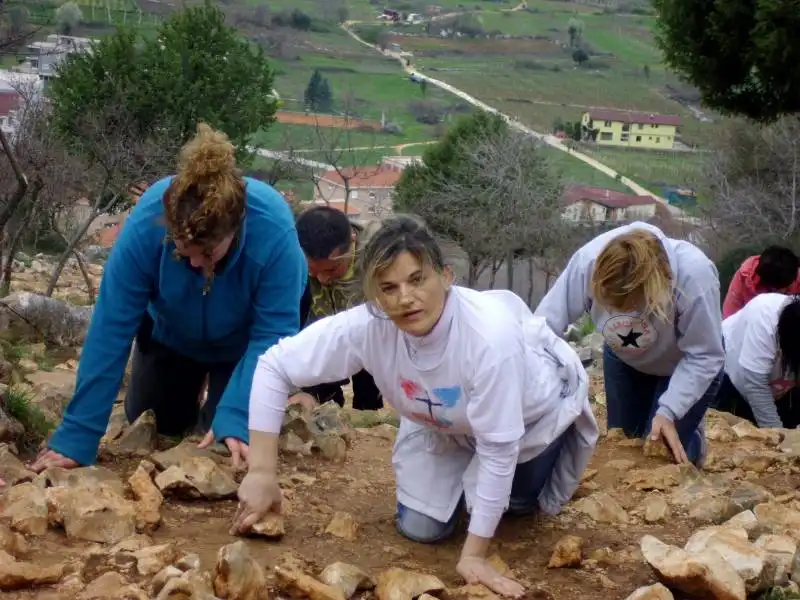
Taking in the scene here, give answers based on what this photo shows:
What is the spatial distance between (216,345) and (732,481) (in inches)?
93.5

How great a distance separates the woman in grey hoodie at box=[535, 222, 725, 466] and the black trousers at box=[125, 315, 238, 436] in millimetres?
1459

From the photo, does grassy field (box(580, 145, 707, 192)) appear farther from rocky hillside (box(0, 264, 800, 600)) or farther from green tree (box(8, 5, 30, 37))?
rocky hillside (box(0, 264, 800, 600))

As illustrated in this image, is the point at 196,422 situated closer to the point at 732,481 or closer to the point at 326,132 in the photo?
the point at 732,481

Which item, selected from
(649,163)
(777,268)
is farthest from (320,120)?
(777,268)

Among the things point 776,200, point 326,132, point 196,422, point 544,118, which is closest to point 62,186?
point 196,422

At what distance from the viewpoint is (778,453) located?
546 cm

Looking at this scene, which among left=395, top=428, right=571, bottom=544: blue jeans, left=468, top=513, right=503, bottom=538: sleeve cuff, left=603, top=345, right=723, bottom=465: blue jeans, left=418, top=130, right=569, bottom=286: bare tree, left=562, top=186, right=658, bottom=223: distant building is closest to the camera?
left=468, top=513, right=503, bottom=538: sleeve cuff

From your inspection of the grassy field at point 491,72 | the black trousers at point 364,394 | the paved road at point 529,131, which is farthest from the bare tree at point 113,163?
the paved road at point 529,131

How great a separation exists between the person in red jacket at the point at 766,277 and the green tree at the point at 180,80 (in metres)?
21.7

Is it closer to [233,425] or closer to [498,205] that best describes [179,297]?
[233,425]

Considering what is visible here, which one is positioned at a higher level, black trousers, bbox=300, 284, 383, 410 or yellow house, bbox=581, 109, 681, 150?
black trousers, bbox=300, 284, 383, 410

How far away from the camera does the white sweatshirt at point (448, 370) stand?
3.10 metres

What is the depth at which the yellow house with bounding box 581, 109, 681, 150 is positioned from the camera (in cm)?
5919

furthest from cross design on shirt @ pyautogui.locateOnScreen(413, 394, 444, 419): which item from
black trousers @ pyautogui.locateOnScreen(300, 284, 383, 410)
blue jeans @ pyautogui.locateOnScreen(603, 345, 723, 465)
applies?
black trousers @ pyautogui.locateOnScreen(300, 284, 383, 410)
